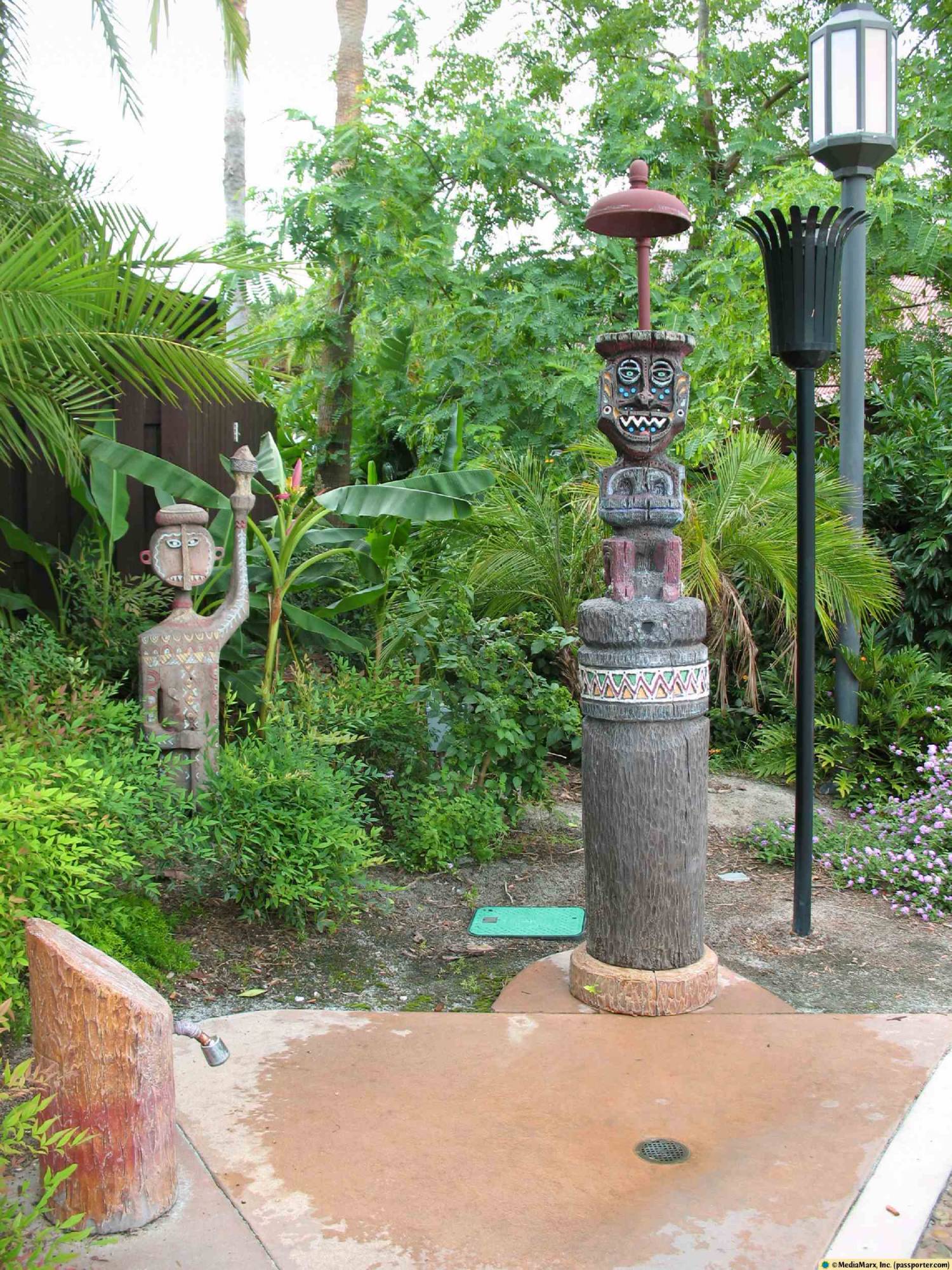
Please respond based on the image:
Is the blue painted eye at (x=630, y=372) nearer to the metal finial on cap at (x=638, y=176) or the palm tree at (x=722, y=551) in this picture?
the metal finial on cap at (x=638, y=176)

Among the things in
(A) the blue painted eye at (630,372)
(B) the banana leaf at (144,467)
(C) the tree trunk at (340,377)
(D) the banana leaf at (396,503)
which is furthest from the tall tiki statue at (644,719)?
(C) the tree trunk at (340,377)

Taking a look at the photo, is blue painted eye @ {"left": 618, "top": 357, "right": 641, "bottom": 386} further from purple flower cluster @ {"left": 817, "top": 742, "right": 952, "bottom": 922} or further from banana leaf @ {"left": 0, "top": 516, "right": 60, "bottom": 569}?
banana leaf @ {"left": 0, "top": 516, "right": 60, "bottom": 569}

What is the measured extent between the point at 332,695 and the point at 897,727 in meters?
3.20

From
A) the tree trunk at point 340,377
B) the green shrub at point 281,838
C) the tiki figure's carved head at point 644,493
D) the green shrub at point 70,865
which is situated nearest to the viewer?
the green shrub at point 70,865

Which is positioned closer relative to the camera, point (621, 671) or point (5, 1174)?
point (5, 1174)

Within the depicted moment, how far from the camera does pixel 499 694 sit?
5.24 metres

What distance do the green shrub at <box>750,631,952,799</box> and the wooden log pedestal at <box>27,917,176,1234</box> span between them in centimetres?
461

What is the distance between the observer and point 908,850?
5.23 meters

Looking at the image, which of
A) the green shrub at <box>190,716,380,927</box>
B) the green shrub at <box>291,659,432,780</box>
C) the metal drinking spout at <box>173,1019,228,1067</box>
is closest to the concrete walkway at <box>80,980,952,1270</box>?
the metal drinking spout at <box>173,1019,228,1067</box>

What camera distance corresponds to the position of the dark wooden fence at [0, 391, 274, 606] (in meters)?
6.01

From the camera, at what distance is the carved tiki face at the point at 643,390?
3.61 meters

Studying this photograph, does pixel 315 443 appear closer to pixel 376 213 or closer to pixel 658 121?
pixel 376 213

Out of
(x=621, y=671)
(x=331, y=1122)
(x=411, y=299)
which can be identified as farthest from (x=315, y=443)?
(x=331, y=1122)

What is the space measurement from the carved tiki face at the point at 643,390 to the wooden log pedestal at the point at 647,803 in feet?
1.82
